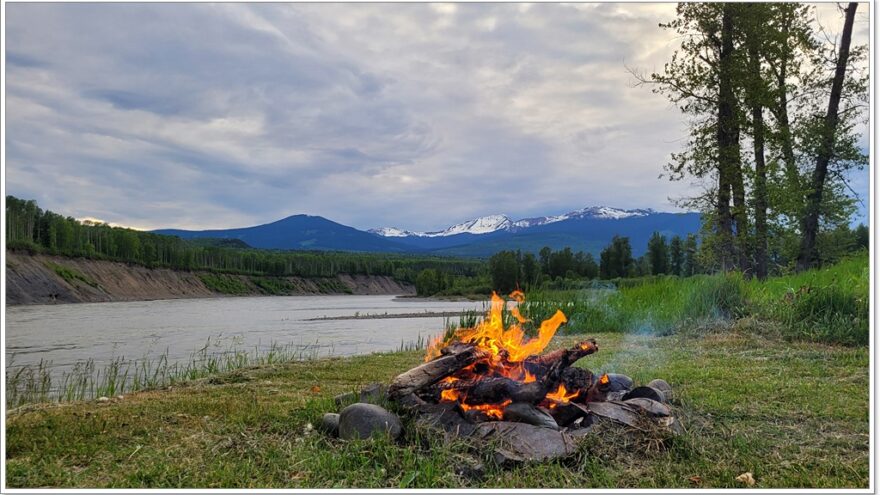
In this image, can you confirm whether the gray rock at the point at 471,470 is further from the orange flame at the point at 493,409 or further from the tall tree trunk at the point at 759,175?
the tall tree trunk at the point at 759,175

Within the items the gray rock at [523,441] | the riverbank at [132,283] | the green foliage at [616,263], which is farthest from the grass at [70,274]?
the gray rock at [523,441]

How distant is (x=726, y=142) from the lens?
17000mm

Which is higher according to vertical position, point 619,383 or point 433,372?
point 433,372

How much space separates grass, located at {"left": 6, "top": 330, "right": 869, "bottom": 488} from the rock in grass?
11 cm

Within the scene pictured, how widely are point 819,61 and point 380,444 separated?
16682 millimetres

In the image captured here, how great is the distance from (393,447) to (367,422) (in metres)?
0.39

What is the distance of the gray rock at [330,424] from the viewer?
5.07 meters

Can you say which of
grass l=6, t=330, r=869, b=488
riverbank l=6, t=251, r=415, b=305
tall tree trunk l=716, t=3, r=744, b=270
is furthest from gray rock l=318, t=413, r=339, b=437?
riverbank l=6, t=251, r=415, b=305

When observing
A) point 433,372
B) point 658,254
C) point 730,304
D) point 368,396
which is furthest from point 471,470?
point 658,254

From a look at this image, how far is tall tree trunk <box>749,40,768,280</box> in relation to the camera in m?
15.0

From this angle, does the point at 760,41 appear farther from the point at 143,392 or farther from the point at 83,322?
the point at 83,322

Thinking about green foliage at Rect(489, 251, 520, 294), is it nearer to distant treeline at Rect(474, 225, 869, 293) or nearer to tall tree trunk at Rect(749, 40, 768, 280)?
distant treeline at Rect(474, 225, 869, 293)

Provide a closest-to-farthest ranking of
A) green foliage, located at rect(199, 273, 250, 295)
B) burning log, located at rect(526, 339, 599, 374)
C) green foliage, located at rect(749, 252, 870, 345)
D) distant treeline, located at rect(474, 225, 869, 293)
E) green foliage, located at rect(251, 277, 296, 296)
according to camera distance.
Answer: burning log, located at rect(526, 339, 599, 374) < green foliage, located at rect(749, 252, 870, 345) < distant treeline, located at rect(474, 225, 869, 293) < green foliage, located at rect(199, 273, 250, 295) < green foliage, located at rect(251, 277, 296, 296)

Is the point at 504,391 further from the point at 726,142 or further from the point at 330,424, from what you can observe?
the point at 726,142
